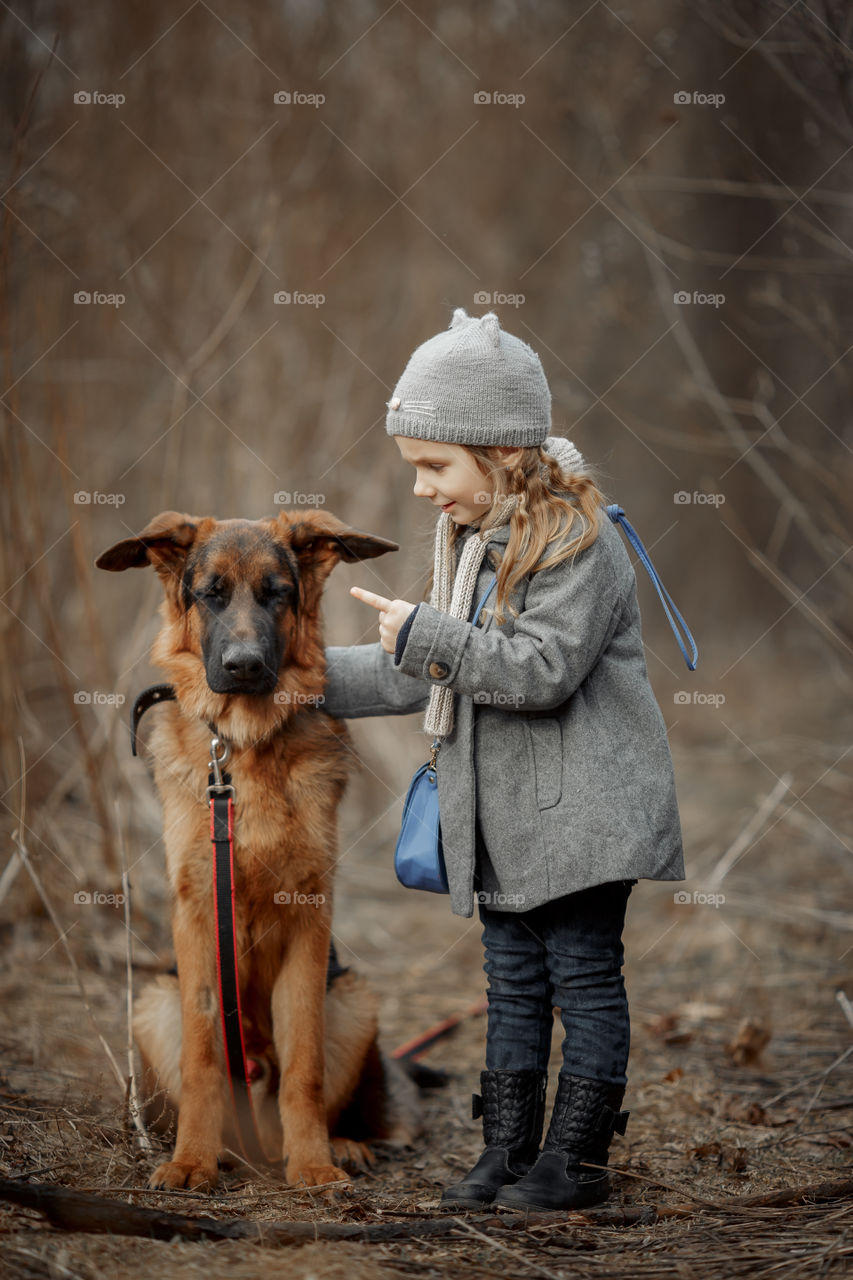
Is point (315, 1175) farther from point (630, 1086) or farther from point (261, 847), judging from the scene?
point (630, 1086)

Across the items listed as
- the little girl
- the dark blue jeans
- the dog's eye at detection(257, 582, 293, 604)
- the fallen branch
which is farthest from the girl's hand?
the fallen branch

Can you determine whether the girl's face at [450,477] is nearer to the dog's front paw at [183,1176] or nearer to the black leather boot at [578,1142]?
the black leather boot at [578,1142]

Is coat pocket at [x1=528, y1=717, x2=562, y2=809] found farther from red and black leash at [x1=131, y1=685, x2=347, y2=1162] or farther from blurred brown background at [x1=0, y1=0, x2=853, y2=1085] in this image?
red and black leash at [x1=131, y1=685, x2=347, y2=1162]

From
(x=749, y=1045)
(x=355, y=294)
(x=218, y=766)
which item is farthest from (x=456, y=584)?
(x=355, y=294)

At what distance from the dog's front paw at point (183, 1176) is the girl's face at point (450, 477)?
204 cm

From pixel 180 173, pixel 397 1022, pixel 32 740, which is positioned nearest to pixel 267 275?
pixel 180 173

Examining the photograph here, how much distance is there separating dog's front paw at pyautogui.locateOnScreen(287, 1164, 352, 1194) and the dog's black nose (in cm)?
148

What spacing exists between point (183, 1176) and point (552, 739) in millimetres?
1617

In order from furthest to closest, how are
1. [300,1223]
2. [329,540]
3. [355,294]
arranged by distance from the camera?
[355,294] < [329,540] < [300,1223]

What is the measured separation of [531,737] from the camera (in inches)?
123

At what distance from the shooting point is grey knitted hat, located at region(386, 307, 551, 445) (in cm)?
303

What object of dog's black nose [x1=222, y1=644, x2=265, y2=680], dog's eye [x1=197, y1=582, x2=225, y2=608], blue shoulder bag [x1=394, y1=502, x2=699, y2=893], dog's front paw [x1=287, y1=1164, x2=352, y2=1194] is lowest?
dog's front paw [x1=287, y1=1164, x2=352, y2=1194]

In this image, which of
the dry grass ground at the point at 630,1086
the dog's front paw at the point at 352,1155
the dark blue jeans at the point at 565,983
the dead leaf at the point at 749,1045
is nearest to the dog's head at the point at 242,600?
the dark blue jeans at the point at 565,983

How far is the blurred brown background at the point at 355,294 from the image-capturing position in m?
5.11
